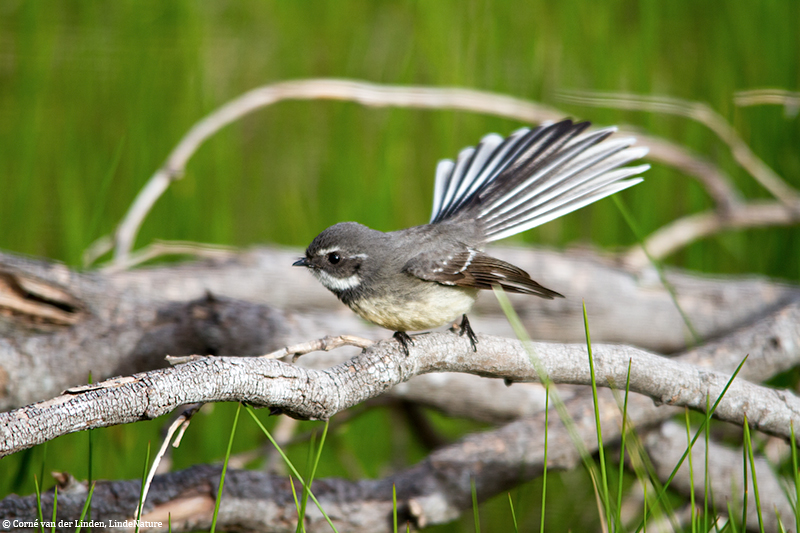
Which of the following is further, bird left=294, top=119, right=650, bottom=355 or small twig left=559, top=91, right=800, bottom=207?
small twig left=559, top=91, right=800, bottom=207

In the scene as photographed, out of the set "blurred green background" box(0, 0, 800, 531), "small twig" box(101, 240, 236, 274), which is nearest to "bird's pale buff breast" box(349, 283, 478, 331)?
"small twig" box(101, 240, 236, 274)

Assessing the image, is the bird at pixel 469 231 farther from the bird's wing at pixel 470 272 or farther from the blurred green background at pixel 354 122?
the blurred green background at pixel 354 122

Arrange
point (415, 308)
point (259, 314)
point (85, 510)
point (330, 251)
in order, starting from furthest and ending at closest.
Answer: point (259, 314)
point (330, 251)
point (415, 308)
point (85, 510)

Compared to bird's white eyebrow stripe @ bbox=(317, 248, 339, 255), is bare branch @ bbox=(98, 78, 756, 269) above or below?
above

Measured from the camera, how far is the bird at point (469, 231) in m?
2.66

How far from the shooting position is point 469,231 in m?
3.13

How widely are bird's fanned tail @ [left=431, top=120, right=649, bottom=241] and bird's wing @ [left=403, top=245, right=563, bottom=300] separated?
1.01ft

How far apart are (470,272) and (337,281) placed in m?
0.56

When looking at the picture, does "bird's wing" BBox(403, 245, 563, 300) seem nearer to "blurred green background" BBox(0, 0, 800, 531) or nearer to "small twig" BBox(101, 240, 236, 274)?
"small twig" BBox(101, 240, 236, 274)

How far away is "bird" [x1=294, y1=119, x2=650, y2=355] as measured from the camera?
2660mm

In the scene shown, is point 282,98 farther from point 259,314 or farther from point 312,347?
point 312,347

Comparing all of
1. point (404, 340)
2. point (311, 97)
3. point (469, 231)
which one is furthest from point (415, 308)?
point (311, 97)

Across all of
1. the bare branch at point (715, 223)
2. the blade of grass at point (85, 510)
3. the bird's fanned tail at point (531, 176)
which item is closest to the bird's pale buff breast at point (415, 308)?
the bird's fanned tail at point (531, 176)

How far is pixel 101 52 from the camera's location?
239 inches
